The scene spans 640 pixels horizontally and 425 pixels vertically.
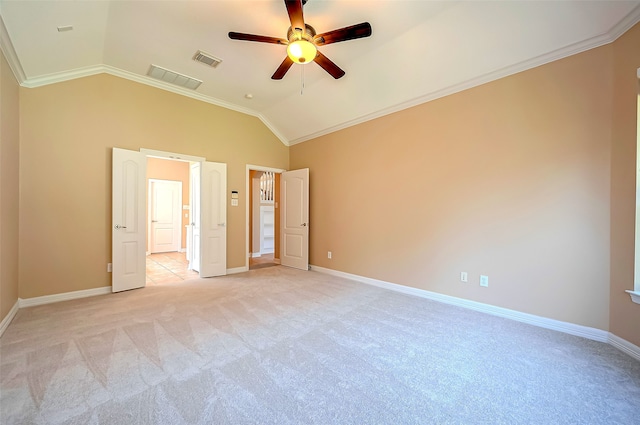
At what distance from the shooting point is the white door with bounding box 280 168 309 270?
542 centimetres

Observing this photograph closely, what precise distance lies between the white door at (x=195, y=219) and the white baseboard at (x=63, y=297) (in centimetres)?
150

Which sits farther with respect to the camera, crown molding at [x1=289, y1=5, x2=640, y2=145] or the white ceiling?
the white ceiling

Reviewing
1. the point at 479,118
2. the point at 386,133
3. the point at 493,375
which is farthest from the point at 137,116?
the point at 493,375

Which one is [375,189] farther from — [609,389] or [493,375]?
[609,389]

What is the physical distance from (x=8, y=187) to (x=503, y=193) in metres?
5.68

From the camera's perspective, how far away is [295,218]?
5641mm

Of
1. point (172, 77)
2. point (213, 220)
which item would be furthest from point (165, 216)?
point (172, 77)

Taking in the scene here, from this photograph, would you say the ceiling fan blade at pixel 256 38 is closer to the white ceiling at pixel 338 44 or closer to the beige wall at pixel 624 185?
the white ceiling at pixel 338 44

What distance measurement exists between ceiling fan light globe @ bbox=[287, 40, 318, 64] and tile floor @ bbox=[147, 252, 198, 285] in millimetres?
4106

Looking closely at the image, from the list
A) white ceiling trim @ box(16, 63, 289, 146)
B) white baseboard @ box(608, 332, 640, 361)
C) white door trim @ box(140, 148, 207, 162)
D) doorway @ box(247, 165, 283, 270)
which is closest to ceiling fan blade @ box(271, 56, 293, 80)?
white ceiling trim @ box(16, 63, 289, 146)

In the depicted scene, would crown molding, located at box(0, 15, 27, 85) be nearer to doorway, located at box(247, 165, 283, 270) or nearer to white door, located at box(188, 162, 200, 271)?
white door, located at box(188, 162, 200, 271)

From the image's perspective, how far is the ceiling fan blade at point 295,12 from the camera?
1.99 metres

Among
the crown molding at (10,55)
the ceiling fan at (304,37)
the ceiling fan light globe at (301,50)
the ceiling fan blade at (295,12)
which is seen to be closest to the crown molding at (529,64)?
the ceiling fan at (304,37)

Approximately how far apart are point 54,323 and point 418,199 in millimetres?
4729
